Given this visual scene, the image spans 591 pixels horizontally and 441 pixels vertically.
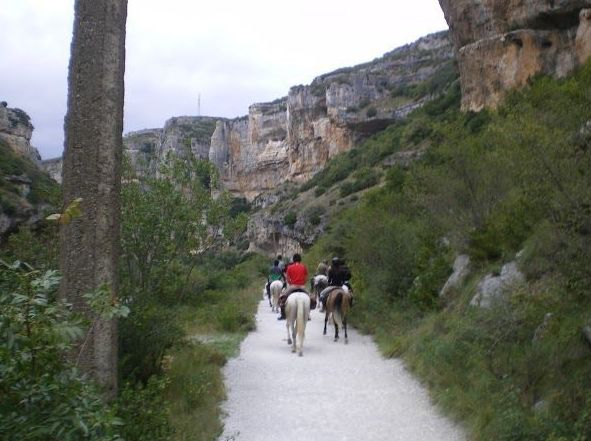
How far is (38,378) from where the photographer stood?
118 inches

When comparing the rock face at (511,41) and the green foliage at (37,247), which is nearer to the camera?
the green foliage at (37,247)

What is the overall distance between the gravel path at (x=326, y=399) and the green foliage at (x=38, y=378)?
3.90 m

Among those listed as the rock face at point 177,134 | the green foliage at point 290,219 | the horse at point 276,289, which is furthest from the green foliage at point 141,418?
the rock face at point 177,134

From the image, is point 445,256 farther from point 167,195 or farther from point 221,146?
point 221,146

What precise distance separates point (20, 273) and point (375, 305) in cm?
1187

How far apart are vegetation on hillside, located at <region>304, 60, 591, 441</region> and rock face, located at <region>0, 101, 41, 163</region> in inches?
1974

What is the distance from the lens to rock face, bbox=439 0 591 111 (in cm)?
3242

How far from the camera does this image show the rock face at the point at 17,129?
5765cm

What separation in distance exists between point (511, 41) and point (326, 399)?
32.2m

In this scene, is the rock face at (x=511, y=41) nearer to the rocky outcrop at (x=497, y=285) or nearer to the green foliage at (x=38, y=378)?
the rocky outcrop at (x=497, y=285)

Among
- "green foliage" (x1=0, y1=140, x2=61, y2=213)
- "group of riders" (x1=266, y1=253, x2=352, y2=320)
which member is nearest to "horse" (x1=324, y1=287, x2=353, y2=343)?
"group of riders" (x1=266, y1=253, x2=352, y2=320)

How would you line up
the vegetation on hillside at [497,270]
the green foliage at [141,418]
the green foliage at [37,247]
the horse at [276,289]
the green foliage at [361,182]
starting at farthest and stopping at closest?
the green foliage at [361,182] → the horse at [276,289] → the green foliage at [37,247] → the vegetation on hillside at [497,270] → the green foliage at [141,418]

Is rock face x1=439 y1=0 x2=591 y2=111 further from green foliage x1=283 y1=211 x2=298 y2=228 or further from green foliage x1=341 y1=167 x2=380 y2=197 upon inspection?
green foliage x1=283 y1=211 x2=298 y2=228

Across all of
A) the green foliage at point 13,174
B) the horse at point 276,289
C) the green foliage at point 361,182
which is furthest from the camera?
the green foliage at point 361,182
